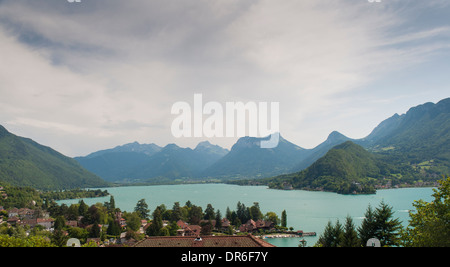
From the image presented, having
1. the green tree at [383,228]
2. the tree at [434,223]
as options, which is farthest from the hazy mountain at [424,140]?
the tree at [434,223]

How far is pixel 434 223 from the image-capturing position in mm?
6559

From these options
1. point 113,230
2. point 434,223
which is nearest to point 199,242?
point 434,223

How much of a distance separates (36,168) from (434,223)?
126m

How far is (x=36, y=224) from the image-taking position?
30.3 meters

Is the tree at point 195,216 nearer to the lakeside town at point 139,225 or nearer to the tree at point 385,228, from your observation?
the lakeside town at point 139,225

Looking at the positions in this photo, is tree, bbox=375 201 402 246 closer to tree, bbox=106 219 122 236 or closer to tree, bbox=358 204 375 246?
tree, bbox=358 204 375 246

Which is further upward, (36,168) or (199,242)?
(36,168)

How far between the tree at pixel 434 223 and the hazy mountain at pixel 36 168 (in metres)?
103

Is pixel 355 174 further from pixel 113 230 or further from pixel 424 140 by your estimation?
pixel 113 230

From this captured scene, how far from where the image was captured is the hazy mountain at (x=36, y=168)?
306 ft

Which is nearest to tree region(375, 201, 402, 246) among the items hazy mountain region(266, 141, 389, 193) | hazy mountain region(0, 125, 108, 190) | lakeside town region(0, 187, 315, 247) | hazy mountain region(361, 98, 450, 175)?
lakeside town region(0, 187, 315, 247)

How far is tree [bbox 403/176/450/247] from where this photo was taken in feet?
20.1
